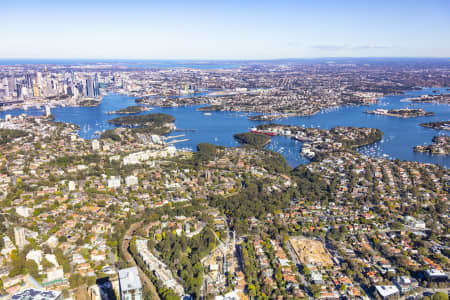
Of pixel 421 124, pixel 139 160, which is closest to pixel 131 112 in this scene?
pixel 139 160

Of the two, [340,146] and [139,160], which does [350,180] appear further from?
[139,160]

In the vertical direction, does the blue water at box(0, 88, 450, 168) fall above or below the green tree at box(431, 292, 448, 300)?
above

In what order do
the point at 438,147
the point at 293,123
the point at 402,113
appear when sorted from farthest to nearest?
1. the point at 402,113
2. the point at 293,123
3. the point at 438,147

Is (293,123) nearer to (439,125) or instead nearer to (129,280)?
(439,125)

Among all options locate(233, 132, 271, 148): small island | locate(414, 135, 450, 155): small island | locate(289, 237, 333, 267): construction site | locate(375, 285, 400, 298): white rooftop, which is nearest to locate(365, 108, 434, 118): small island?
locate(414, 135, 450, 155): small island

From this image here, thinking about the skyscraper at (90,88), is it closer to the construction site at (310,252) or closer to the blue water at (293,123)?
the blue water at (293,123)

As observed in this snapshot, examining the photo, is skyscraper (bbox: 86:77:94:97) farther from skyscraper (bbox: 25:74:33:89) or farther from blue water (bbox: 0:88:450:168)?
skyscraper (bbox: 25:74:33:89)

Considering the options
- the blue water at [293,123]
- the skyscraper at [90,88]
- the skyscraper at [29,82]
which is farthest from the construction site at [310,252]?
the skyscraper at [29,82]

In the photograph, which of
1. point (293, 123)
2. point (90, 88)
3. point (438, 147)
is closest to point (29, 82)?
point (90, 88)
